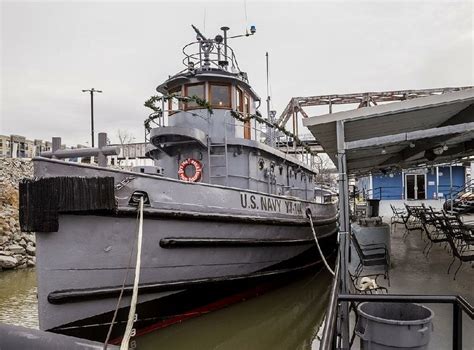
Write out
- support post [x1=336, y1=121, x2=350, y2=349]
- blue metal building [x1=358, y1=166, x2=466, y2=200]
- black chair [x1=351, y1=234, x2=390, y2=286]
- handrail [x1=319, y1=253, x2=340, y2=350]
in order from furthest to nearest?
blue metal building [x1=358, y1=166, x2=466, y2=200], black chair [x1=351, y1=234, x2=390, y2=286], support post [x1=336, y1=121, x2=350, y2=349], handrail [x1=319, y1=253, x2=340, y2=350]

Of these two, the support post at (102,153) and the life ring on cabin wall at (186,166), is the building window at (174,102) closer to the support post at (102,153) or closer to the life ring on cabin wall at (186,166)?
the life ring on cabin wall at (186,166)

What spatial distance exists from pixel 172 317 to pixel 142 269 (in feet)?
3.47

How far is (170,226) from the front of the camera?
A: 5.76 m

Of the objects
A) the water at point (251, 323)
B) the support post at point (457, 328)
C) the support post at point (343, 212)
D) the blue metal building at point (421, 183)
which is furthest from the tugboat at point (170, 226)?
the blue metal building at point (421, 183)

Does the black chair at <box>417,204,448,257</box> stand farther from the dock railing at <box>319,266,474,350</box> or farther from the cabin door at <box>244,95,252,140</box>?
the dock railing at <box>319,266,474,350</box>

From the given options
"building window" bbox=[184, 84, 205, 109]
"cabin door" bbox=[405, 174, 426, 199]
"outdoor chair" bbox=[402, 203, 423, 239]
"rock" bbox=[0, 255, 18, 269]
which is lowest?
"rock" bbox=[0, 255, 18, 269]

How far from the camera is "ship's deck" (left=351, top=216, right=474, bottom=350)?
4.05 meters

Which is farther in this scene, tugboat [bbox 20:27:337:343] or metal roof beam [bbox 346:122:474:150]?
metal roof beam [bbox 346:122:474:150]

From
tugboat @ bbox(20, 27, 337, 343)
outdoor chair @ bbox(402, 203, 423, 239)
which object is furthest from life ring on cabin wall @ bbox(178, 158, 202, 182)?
outdoor chair @ bbox(402, 203, 423, 239)

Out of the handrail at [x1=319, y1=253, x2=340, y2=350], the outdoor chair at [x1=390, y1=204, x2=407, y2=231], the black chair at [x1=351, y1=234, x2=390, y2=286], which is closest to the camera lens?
the handrail at [x1=319, y1=253, x2=340, y2=350]

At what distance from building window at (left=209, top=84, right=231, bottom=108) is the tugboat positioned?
0.07 ft

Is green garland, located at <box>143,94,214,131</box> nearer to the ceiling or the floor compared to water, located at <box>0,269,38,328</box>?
nearer to the ceiling

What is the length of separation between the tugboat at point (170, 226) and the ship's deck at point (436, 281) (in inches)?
84.0

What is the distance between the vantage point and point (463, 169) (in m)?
24.1
